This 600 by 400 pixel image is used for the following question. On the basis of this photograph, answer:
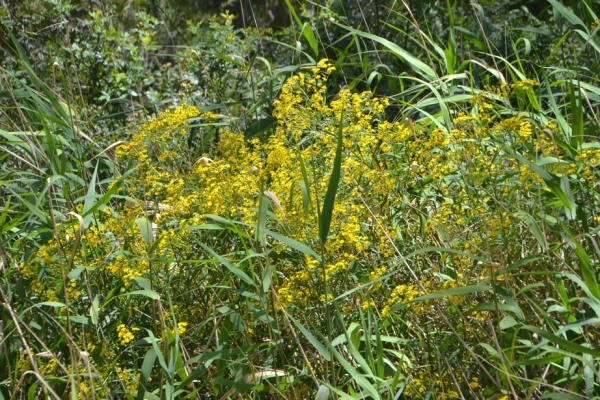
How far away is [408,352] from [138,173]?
4.03 ft

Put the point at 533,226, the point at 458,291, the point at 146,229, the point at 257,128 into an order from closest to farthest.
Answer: the point at 458,291, the point at 533,226, the point at 146,229, the point at 257,128

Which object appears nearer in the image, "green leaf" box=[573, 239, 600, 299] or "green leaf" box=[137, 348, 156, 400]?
"green leaf" box=[573, 239, 600, 299]

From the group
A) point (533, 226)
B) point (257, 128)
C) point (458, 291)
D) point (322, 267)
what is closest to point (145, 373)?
point (322, 267)

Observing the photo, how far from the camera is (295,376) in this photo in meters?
2.40

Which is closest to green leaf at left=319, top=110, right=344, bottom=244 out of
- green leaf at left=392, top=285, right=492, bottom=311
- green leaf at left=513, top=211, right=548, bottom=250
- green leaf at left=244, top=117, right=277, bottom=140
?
green leaf at left=392, top=285, right=492, bottom=311

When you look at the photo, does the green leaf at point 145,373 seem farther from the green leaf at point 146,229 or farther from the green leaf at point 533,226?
the green leaf at point 533,226

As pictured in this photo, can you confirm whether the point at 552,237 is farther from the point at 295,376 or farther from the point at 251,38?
the point at 251,38

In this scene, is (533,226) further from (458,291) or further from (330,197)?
(330,197)

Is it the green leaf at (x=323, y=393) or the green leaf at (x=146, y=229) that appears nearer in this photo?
the green leaf at (x=323, y=393)

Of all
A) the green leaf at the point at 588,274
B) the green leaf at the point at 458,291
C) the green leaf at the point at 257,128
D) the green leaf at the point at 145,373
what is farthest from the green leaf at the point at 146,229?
the green leaf at the point at 588,274

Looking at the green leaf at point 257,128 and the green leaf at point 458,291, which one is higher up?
the green leaf at point 257,128

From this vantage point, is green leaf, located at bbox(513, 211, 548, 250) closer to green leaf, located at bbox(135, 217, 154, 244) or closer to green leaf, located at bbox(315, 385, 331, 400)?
green leaf, located at bbox(315, 385, 331, 400)

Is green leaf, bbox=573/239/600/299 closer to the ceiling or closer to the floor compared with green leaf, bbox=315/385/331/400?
closer to the ceiling

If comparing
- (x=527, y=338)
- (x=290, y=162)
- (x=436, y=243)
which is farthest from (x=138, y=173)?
(x=527, y=338)
